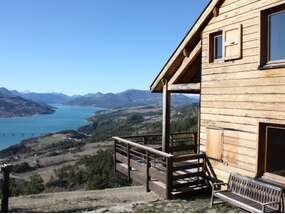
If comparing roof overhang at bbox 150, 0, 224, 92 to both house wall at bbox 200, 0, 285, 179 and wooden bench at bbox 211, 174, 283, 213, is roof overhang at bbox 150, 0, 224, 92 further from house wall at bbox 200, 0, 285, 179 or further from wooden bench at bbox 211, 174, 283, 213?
wooden bench at bbox 211, 174, 283, 213

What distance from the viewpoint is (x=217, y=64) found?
12.4m

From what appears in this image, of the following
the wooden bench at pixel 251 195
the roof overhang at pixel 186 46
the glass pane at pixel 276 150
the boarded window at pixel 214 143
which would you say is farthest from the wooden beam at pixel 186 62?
the wooden bench at pixel 251 195

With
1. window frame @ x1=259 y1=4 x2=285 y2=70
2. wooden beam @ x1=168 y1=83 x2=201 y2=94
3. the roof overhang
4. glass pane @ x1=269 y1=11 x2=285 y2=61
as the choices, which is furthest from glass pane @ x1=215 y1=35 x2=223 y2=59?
glass pane @ x1=269 y1=11 x2=285 y2=61

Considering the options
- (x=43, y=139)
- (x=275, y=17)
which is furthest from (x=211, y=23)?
(x=43, y=139)

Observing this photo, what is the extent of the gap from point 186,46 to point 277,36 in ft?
13.6

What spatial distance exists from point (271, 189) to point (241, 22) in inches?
184

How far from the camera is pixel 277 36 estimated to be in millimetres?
10297

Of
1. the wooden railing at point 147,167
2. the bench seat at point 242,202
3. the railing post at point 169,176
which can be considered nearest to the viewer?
the bench seat at point 242,202

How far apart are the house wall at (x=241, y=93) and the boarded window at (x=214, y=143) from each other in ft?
0.54

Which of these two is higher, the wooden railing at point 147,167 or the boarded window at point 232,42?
the boarded window at point 232,42

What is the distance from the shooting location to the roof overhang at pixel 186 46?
12578mm

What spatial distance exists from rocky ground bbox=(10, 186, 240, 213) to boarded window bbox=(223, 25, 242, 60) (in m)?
4.21

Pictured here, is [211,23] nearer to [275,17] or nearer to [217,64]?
[217,64]

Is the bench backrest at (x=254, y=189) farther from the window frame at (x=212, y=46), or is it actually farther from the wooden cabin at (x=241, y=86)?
the window frame at (x=212, y=46)
